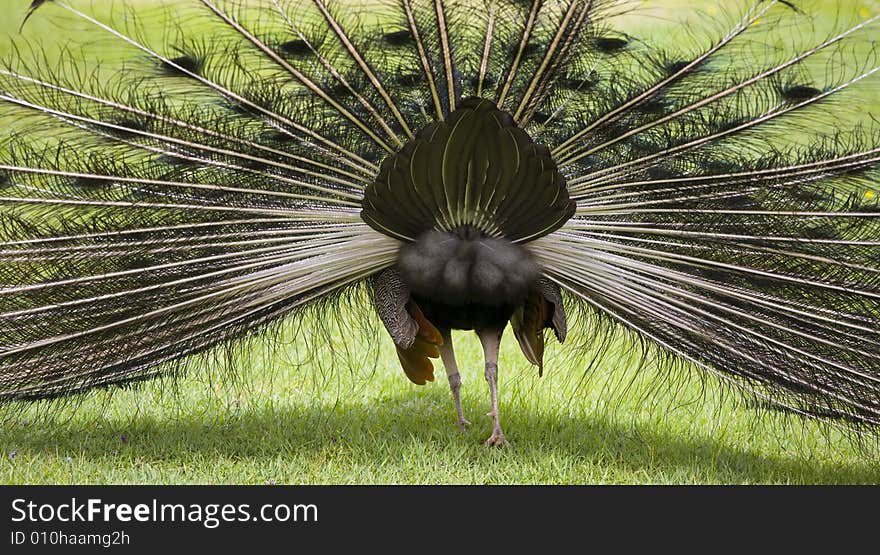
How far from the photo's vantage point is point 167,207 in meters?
5.12

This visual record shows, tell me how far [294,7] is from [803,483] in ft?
10.9

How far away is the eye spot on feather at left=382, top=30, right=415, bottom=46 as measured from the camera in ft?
15.4

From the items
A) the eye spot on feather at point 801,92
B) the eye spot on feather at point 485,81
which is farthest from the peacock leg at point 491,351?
the eye spot on feather at point 801,92

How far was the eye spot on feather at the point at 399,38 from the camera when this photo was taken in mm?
4695

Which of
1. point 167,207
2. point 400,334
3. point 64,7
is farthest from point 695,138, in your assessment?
point 64,7

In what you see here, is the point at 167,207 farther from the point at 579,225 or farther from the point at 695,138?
the point at 695,138

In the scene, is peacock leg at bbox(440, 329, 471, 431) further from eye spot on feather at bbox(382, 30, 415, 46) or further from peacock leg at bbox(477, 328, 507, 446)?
eye spot on feather at bbox(382, 30, 415, 46)

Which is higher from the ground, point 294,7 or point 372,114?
point 294,7

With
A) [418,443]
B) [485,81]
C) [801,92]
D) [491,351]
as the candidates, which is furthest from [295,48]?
[801,92]

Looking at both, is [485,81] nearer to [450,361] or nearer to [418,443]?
[450,361]

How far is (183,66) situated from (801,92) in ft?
9.64

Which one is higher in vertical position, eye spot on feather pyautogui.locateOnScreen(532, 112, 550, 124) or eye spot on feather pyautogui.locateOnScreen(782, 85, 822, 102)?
eye spot on feather pyautogui.locateOnScreen(782, 85, 822, 102)

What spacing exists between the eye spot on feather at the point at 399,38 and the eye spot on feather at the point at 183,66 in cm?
90

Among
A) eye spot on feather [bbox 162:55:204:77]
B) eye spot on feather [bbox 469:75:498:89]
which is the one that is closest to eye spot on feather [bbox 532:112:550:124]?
eye spot on feather [bbox 469:75:498:89]
